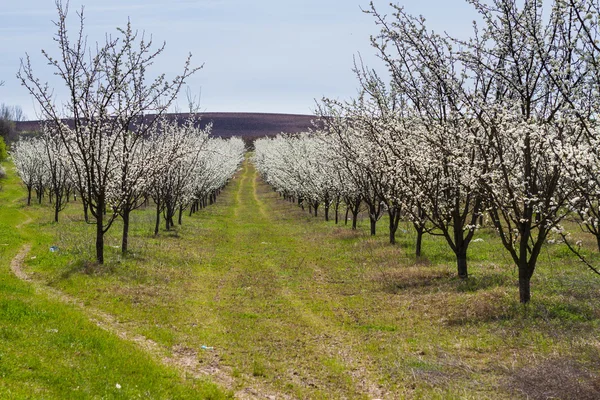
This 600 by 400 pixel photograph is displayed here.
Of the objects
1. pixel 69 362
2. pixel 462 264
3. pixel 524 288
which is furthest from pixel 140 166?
pixel 524 288

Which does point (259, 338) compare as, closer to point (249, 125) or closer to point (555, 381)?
point (555, 381)

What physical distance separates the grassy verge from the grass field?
0.13ft

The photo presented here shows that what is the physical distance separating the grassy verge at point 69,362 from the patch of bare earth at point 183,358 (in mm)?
323

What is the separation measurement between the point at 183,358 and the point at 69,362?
2.39 metres

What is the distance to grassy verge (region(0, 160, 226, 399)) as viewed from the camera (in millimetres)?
8345

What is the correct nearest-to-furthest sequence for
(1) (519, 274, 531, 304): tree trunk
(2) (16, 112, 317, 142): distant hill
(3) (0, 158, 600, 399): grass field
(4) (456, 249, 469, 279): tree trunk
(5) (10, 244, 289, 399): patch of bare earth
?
(3) (0, 158, 600, 399): grass field
(5) (10, 244, 289, 399): patch of bare earth
(1) (519, 274, 531, 304): tree trunk
(4) (456, 249, 469, 279): tree trunk
(2) (16, 112, 317, 142): distant hill

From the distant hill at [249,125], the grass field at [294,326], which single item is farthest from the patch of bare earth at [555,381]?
the distant hill at [249,125]

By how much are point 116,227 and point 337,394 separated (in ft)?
87.6

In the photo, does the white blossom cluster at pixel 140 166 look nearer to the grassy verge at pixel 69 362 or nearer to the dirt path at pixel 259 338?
the dirt path at pixel 259 338

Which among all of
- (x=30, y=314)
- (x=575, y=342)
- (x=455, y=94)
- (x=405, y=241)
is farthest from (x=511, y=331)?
(x=405, y=241)

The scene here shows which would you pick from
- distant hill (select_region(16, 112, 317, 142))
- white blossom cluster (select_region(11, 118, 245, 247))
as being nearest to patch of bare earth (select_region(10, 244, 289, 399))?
white blossom cluster (select_region(11, 118, 245, 247))

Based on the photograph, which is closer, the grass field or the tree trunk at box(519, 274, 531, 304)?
the grass field

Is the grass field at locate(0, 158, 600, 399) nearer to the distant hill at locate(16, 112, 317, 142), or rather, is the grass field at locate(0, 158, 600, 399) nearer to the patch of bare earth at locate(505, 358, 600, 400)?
the patch of bare earth at locate(505, 358, 600, 400)

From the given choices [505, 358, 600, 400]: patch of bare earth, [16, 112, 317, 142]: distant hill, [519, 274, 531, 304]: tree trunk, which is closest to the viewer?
[505, 358, 600, 400]: patch of bare earth
